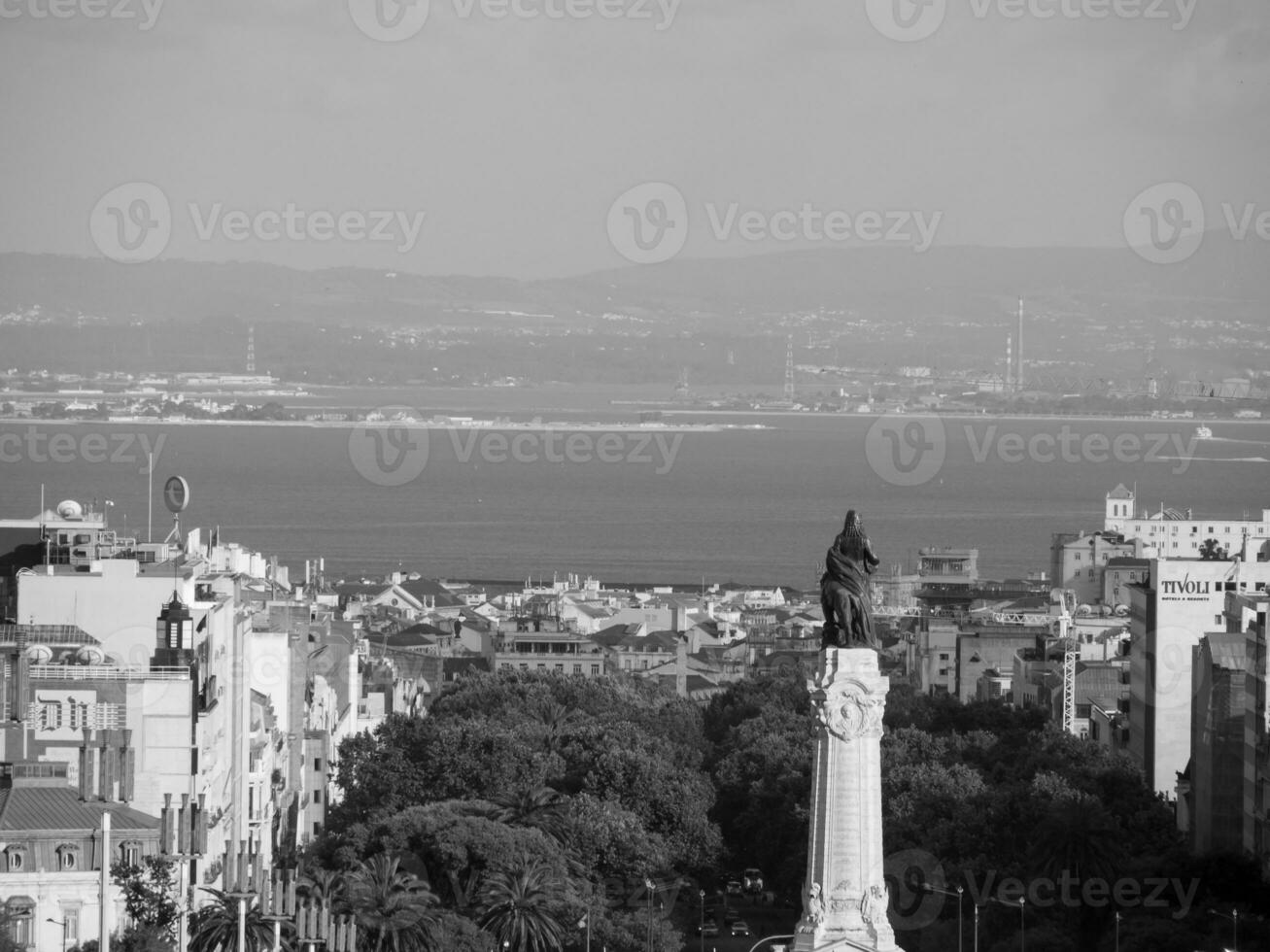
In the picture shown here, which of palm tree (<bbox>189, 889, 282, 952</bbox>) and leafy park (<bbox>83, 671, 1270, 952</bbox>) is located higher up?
palm tree (<bbox>189, 889, 282, 952</bbox>)

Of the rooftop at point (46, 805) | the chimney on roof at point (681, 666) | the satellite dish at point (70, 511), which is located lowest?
the chimney on roof at point (681, 666)

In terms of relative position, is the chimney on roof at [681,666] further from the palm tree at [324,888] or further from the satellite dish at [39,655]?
the satellite dish at [39,655]

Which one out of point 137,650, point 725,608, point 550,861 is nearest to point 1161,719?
point 550,861

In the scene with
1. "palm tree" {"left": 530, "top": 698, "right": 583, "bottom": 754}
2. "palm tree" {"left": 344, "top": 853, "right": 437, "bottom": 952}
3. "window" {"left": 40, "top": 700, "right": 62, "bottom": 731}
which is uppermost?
"window" {"left": 40, "top": 700, "right": 62, "bottom": 731}

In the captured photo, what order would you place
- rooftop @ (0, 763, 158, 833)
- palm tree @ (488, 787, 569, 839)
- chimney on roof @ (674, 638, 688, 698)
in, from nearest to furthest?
rooftop @ (0, 763, 158, 833) → palm tree @ (488, 787, 569, 839) → chimney on roof @ (674, 638, 688, 698)

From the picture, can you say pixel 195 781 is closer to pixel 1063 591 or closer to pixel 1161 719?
pixel 1161 719

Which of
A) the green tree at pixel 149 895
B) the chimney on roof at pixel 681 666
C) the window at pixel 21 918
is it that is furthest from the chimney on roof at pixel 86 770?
the chimney on roof at pixel 681 666

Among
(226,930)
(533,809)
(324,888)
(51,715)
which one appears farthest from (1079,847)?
(226,930)

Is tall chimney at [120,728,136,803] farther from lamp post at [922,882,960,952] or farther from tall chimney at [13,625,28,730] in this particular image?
lamp post at [922,882,960,952]

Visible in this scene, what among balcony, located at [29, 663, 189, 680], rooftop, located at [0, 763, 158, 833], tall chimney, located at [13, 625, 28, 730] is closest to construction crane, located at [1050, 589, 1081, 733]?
balcony, located at [29, 663, 189, 680]
